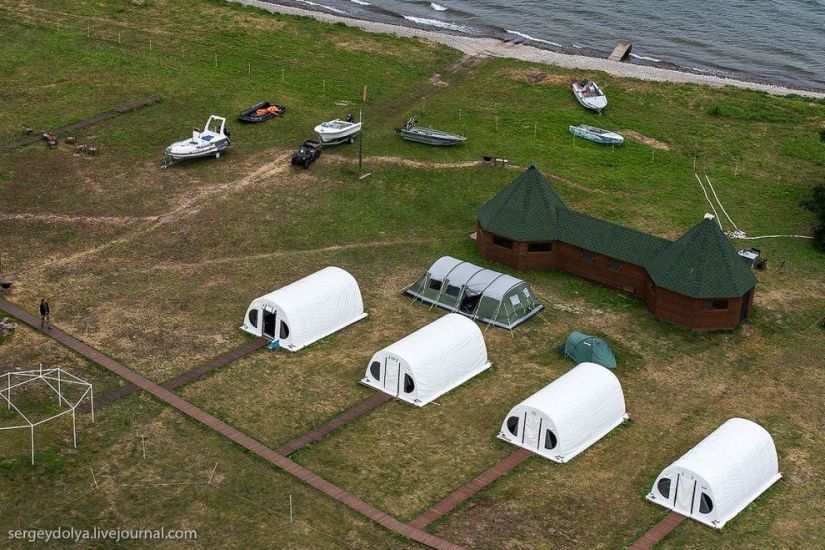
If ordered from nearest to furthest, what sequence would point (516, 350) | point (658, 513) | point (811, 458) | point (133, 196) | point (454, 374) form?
point (658, 513), point (811, 458), point (454, 374), point (516, 350), point (133, 196)

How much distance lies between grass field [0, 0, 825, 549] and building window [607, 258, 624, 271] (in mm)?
1639

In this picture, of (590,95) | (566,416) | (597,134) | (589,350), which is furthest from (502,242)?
(590,95)

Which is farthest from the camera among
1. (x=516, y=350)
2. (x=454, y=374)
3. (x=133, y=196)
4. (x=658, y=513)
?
(x=133, y=196)

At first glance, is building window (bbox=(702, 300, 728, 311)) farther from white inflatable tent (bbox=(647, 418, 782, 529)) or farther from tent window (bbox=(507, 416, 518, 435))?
tent window (bbox=(507, 416, 518, 435))

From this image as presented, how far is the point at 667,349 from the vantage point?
194 feet

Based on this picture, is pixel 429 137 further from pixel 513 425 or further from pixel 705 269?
pixel 513 425

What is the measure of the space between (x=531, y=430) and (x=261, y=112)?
41.9 meters

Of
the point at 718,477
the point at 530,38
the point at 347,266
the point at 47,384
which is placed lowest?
the point at 47,384

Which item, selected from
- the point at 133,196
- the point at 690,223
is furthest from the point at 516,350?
the point at 133,196

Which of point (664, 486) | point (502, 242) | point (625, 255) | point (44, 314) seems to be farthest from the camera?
point (502, 242)

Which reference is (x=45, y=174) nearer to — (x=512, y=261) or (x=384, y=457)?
(x=512, y=261)

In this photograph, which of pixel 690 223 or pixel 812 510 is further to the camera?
pixel 690 223

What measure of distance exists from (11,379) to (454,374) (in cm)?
2033

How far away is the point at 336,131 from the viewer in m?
78.5
